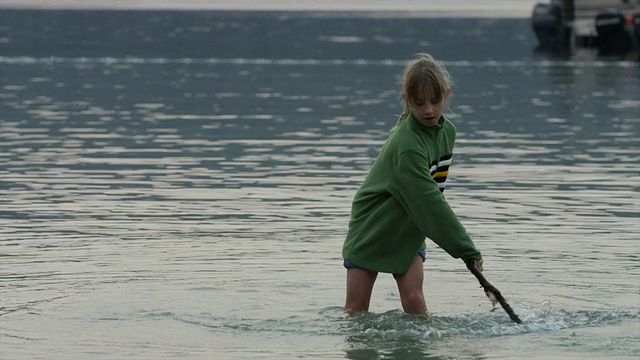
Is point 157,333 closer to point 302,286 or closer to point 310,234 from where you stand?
point 302,286

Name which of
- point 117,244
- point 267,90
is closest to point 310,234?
point 117,244

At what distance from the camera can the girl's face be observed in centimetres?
769

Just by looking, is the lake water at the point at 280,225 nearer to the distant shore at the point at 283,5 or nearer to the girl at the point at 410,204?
the girl at the point at 410,204

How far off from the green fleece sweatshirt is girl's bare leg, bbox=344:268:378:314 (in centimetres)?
9

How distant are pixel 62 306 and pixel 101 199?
463cm

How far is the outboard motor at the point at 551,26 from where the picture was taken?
48.2m

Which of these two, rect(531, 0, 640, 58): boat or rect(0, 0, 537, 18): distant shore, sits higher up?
rect(531, 0, 640, 58): boat

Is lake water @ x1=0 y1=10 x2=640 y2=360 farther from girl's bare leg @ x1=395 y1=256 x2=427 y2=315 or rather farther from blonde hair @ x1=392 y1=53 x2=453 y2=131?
blonde hair @ x1=392 y1=53 x2=453 y2=131

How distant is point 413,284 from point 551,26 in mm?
41557

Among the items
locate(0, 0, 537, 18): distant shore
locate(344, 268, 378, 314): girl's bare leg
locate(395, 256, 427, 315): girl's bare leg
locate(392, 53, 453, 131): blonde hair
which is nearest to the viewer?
locate(392, 53, 453, 131): blonde hair

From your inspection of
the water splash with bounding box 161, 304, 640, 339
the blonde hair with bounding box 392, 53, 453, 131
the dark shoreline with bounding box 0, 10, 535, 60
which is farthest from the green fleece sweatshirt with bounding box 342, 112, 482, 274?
the dark shoreline with bounding box 0, 10, 535, 60

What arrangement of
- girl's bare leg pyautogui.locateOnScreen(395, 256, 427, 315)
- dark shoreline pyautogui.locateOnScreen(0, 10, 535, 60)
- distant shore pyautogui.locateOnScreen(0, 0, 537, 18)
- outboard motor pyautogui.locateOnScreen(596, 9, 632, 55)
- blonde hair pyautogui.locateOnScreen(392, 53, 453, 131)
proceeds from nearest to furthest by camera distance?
blonde hair pyautogui.locateOnScreen(392, 53, 453, 131)
girl's bare leg pyautogui.locateOnScreen(395, 256, 427, 315)
outboard motor pyautogui.locateOnScreen(596, 9, 632, 55)
dark shoreline pyautogui.locateOnScreen(0, 10, 535, 60)
distant shore pyautogui.locateOnScreen(0, 0, 537, 18)

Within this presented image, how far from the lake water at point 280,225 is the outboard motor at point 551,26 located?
19.2 meters

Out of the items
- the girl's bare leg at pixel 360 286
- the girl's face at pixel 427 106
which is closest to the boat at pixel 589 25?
the girl's bare leg at pixel 360 286
